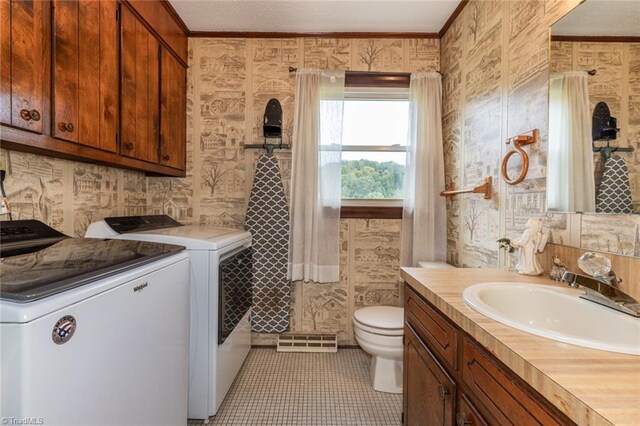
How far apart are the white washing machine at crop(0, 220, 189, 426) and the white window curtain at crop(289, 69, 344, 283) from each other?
1090mm

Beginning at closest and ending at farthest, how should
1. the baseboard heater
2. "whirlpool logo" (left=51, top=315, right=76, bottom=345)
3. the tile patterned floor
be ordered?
"whirlpool logo" (left=51, top=315, right=76, bottom=345)
the tile patterned floor
the baseboard heater

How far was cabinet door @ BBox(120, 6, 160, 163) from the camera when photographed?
5.38 feet


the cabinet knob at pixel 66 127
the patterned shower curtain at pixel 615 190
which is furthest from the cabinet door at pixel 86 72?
the patterned shower curtain at pixel 615 190

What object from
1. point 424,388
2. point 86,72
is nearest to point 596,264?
point 424,388

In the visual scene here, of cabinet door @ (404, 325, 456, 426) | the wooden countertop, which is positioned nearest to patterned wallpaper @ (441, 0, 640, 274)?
the wooden countertop

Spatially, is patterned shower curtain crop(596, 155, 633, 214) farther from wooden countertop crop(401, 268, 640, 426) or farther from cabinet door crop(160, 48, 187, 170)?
cabinet door crop(160, 48, 187, 170)

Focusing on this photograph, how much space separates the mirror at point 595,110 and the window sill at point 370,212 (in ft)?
3.98

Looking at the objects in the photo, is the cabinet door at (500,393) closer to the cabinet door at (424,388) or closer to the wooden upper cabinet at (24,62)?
the cabinet door at (424,388)

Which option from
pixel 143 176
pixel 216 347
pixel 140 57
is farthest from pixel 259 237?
pixel 140 57

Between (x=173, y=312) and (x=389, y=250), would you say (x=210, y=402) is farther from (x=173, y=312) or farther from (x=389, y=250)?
(x=389, y=250)

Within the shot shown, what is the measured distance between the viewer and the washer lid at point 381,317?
1833 mm

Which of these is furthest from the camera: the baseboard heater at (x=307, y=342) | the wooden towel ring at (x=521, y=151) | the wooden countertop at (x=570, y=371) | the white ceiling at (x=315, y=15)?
the baseboard heater at (x=307, y=342)

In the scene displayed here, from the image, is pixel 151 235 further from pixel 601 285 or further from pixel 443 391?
pixel 601 285

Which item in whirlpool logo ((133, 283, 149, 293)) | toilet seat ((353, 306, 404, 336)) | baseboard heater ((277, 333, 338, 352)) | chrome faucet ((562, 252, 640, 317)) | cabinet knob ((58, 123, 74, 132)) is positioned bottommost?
baseboard heater ((277, 333, 338, 352))
